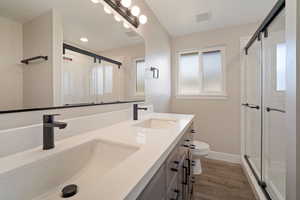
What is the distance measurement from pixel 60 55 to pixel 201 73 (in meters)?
2.31

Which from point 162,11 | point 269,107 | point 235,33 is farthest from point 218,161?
point 162,11

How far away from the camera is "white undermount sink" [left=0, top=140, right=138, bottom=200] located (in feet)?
1.40

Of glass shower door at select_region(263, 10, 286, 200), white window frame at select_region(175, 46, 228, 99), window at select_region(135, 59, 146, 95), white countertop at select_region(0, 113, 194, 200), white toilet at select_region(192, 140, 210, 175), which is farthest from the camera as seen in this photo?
white window frame at select_region(175, 46, 228, 99)

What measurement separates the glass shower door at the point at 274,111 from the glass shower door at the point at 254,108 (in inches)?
4.7

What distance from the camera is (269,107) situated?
1.47m

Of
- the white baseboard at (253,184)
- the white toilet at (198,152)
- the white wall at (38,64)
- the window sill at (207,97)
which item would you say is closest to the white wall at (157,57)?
the window sill at (207,97)

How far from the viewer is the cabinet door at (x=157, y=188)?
43 centimetres

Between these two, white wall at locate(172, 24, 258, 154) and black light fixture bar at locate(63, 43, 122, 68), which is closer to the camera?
black light fixture bar at locate(63, 43, 122, 68)

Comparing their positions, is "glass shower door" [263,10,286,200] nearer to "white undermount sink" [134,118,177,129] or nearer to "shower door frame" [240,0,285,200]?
"shower door frame" [240,0,285,200]

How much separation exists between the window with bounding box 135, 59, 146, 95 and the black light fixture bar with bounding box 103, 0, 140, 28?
15.2 inches

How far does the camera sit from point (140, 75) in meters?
1.56

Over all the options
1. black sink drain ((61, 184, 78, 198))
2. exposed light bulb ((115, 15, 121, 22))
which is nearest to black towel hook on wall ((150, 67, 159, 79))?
exposed light bulb ((115, 15, 121, 22))

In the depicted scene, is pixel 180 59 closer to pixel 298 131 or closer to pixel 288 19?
pixel 288 19

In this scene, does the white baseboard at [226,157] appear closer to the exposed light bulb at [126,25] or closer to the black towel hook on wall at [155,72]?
the black towel hook on wall at [155,72]
